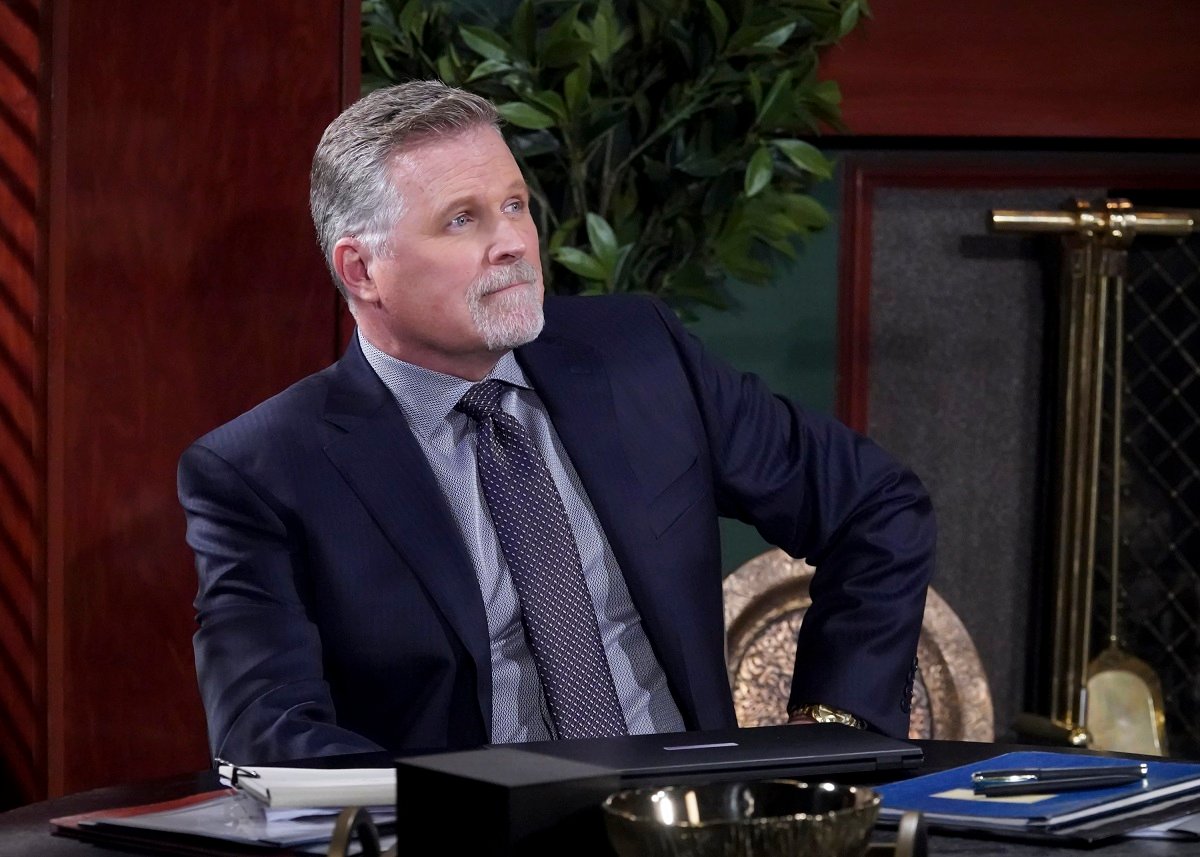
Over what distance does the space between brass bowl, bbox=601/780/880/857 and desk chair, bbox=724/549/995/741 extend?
198 cm

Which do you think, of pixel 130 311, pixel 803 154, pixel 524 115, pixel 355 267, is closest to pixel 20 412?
pixel 130 311

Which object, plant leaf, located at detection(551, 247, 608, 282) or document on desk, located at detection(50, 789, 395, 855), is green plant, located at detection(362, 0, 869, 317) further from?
document on desk, located at detection(50, 789, 395, 855)

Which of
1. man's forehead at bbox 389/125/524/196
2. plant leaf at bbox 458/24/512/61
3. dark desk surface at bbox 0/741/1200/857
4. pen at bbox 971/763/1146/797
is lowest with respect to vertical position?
dark desk surface at bbox 0/741/1200/857

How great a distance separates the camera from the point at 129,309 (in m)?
2.17

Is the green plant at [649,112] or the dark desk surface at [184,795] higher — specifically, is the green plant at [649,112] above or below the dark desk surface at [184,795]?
above

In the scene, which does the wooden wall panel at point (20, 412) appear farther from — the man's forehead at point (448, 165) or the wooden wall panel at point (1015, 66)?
the wooden wall panel at point (1015, 66)

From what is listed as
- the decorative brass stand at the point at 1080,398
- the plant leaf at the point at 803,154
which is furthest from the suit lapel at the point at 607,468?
the decorative brass stand at the point at 1080,398

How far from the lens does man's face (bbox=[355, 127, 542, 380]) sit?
1.92 m

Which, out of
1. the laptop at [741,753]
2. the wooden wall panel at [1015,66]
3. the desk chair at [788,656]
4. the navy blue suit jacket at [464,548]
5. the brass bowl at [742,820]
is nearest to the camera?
the brass bowl at [742,820]

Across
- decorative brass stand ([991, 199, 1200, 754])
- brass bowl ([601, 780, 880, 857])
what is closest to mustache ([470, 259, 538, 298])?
brass bowl ([601, 780, 880, 857])

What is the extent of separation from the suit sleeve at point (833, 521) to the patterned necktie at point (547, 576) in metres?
0.24

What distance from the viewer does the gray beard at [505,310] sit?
1.91 meters

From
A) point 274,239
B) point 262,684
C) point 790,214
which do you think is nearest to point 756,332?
point 790,214

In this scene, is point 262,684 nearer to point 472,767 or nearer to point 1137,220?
point 472,767
